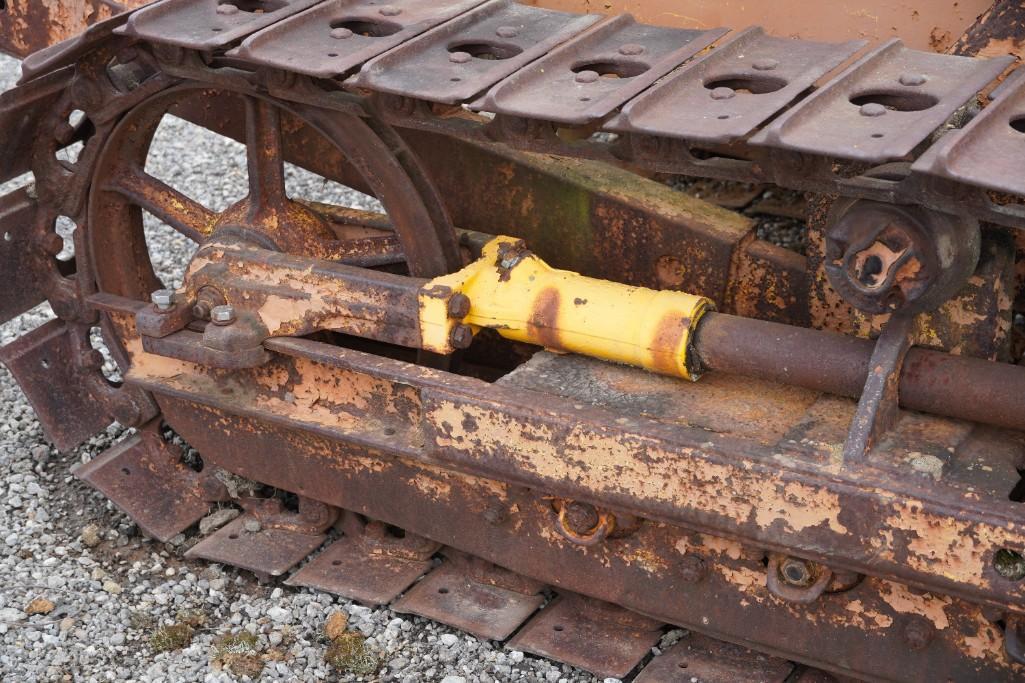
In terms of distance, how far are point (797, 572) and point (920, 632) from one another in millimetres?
292

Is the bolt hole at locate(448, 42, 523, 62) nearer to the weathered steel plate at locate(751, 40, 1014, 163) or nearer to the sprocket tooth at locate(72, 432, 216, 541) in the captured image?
the weathered steel plate at locate(751, 40, 1014, 163)

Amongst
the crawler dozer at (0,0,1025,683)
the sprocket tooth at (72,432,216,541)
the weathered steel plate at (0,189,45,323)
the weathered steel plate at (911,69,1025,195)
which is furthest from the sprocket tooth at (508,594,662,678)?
the weathered steel plate at (0,189,45,323)

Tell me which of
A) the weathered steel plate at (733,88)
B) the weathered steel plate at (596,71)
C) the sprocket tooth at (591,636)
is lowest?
the sprocket tooth at (591,636)

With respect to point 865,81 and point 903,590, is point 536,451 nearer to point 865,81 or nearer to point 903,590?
point 903,590

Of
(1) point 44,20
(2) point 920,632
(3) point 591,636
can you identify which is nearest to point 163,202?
(1) point 44,20

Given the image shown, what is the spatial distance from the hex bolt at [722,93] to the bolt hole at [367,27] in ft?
2.84

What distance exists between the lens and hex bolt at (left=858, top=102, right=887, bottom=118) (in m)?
2.84

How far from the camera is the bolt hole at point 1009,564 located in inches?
113

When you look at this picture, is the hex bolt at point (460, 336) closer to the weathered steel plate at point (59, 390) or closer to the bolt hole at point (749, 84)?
the bolt hole at point (749, 84)

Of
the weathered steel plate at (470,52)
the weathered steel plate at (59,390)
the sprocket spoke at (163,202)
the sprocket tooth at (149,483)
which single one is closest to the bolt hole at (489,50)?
the weathered steel plate at (470,52)

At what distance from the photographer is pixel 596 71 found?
11.0 ft

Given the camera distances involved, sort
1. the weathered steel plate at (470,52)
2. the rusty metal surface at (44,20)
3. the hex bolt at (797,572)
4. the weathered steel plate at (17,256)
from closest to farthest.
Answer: the weathered steel plate at (470,52)
the hex bolt at (797,572)
the rusty metal surface at (44,20)
the weathered steel plate at (17,256)

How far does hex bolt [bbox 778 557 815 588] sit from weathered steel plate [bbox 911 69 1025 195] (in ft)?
3.36

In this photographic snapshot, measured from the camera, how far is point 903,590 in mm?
3195
